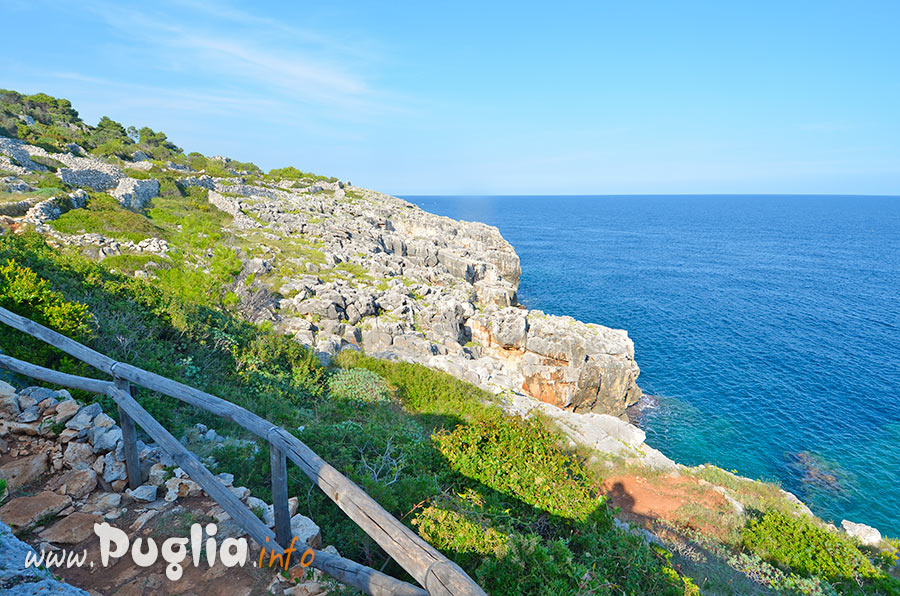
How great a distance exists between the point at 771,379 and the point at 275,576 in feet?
140

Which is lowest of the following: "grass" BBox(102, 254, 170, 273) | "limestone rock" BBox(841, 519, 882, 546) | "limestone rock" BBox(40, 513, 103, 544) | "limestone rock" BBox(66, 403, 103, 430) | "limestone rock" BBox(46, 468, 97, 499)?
"limestone rock" BBox(841, 519, 882, 546)

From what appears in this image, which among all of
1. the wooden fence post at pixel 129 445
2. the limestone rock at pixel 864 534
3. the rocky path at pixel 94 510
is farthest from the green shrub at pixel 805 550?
the wooden fence post at pixel 129 445

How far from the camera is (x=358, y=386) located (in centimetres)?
1689

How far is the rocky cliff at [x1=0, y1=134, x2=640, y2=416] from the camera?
24.2 meters

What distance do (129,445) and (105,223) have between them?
27.5 m

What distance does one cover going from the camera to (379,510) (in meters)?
3.90

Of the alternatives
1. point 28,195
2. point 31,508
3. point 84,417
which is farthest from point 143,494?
point 28,195

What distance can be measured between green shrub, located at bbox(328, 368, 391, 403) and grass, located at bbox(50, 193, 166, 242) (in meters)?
17.9

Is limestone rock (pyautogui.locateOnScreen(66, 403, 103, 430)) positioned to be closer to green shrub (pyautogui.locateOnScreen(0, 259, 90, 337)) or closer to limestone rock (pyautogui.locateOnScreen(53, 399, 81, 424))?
limestone rock (pyautogui.locateOnScreen(53, 399, 81, 424))

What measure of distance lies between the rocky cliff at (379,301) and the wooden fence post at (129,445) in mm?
15748

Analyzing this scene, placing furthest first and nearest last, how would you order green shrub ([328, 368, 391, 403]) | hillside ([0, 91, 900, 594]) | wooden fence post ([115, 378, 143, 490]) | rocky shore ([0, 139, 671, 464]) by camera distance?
rocky shore ([0, 139, 671, 464]) < green shrub ([328, 368, 391, 403]) < hillside ([0, 91, 900, 594]) < wooden fence post ([115, 378, 143, 490])

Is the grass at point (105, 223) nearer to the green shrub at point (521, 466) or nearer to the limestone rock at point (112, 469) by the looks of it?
the limestone rock at point (112, 469)

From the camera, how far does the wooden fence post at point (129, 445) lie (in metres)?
5.63

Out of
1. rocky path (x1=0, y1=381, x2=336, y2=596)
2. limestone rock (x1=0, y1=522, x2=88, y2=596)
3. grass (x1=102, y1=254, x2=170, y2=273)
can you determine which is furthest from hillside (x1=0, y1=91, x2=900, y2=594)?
limestone rock (x1=0, y1=522, x2=88, y2=596)
